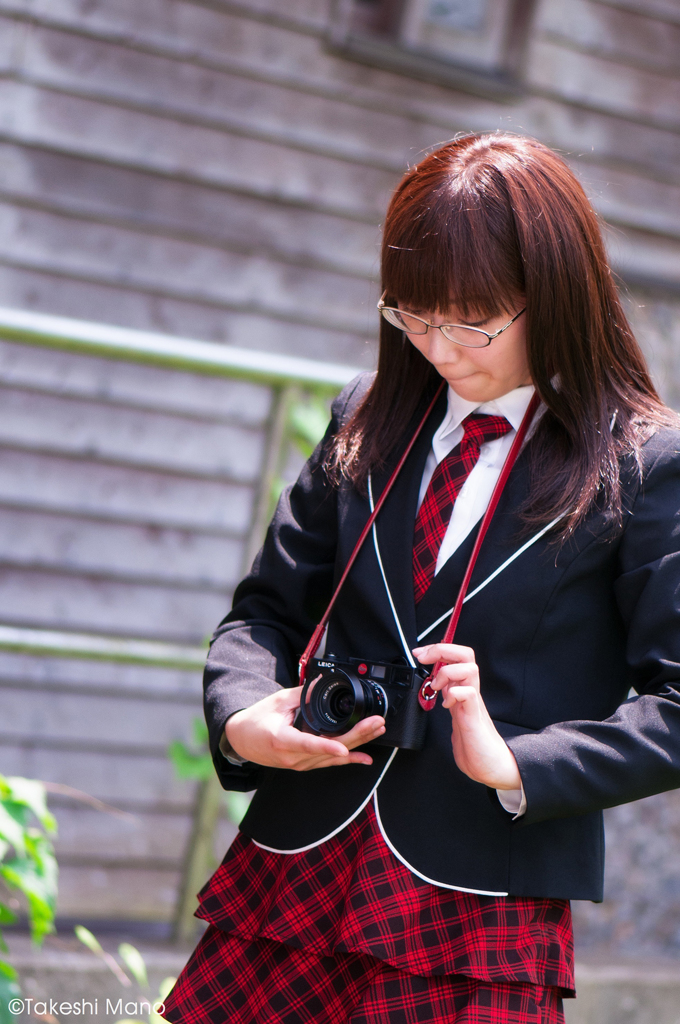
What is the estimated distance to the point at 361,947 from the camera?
1.03m

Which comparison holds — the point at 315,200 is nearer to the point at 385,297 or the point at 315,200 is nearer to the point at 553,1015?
the point at 385,297

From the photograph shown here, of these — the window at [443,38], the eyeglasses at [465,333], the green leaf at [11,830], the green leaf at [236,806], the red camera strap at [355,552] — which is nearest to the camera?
the eyeglasses at [465,333]

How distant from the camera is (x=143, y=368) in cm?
300

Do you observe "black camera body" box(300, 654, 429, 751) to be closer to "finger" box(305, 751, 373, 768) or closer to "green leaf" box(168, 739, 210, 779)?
"finger" box(305, 751, 373, 768)

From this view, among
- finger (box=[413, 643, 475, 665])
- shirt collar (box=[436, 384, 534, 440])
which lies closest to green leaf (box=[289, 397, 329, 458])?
shirt collar (box=[436, 384, 534, 440])

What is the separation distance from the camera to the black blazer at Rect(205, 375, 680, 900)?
100 centimetres

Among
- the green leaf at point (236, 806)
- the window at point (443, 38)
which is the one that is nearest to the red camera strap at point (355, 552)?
the green leaf at point (236, 806)

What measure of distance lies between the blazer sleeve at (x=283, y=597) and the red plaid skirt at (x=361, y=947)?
0.47 ft

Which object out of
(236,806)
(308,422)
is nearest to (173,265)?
(308,422)

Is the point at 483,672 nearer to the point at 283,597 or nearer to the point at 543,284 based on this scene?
the point at 283,597

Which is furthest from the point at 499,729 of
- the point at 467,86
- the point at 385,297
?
the point at 467,86

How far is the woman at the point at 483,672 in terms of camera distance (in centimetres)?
101

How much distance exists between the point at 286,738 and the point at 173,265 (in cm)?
224

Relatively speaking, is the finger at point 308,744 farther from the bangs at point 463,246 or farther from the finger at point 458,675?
the bangs at point 463,246
